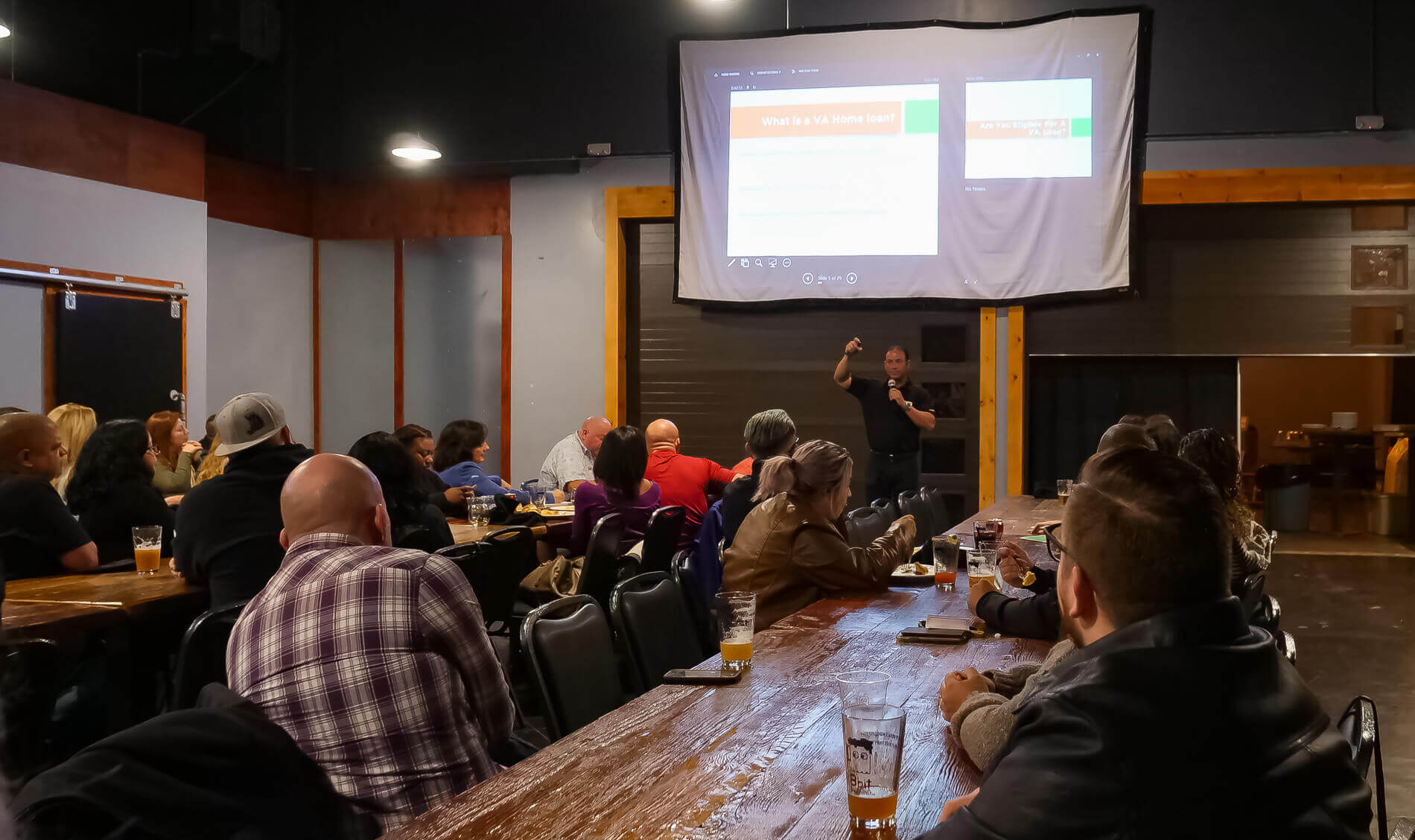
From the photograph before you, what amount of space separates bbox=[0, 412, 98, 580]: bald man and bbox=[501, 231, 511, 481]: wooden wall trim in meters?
4.84

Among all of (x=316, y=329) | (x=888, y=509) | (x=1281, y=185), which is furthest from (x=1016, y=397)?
(x=316, y=329)

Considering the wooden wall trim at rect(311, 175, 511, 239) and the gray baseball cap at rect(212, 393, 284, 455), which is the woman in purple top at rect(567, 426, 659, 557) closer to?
the gray baseball cap at rect(212, 393, 284, 455)

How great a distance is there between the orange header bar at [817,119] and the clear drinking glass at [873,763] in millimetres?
6736

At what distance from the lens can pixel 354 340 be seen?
902 cm

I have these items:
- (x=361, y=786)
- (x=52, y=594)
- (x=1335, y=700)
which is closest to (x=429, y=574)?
(x=361, y=786)

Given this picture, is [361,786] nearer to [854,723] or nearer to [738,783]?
[738,783]

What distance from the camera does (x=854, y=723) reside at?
1353 mm

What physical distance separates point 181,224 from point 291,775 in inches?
274

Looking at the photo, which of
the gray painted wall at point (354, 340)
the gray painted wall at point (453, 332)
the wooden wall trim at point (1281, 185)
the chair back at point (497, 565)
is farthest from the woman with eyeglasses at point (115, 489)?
the wooden wall trim at point (1281, 185)

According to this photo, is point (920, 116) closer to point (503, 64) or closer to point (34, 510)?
point (503, 64)

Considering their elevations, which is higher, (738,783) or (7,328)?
(7,328)

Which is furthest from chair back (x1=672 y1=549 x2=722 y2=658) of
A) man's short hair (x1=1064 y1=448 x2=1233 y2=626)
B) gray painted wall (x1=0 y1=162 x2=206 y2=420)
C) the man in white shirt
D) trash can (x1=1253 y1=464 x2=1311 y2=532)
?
trash can (x1=1253 y1=464 x2=1311 y2=532)

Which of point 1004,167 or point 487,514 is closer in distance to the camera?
point 487,514

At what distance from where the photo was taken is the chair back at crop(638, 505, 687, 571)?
4363 mm
